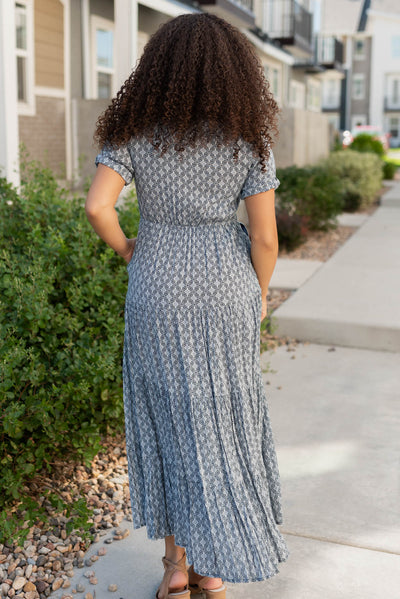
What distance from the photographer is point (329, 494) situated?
3242 mm

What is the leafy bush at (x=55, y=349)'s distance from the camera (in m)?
2.76

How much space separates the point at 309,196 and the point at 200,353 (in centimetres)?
824

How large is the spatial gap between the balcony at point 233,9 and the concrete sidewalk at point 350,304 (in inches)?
249

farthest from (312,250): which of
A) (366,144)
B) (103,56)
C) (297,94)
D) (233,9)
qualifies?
(297,94)

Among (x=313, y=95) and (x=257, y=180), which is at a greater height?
(x=313, y=95)

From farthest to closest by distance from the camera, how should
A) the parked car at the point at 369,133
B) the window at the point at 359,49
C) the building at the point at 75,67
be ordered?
the window at the point at 359,49 < the parked car at the point at 369,133 < the building at the point at 75,67

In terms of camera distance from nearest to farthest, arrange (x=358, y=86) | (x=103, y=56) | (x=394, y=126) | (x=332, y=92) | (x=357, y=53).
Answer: (x=103, y=56)
(x=357, y=53)
(x=332, y=92)
(x=358, y=86)
(x=394, y=126)

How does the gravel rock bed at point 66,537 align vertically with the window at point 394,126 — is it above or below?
below

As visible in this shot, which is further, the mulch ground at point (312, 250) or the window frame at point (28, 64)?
the window frame at point (28, 64)

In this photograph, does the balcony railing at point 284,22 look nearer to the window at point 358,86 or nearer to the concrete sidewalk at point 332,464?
the concrete sidewalk at point 332,464

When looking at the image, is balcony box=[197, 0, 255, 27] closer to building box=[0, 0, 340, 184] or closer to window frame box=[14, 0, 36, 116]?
building box=[0, 0, 340, 184]

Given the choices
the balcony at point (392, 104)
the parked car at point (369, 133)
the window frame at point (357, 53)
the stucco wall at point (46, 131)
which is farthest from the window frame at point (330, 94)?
the stucco wall at point (46, 131)

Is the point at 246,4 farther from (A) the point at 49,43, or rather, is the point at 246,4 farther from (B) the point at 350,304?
(B) the point at 350,304

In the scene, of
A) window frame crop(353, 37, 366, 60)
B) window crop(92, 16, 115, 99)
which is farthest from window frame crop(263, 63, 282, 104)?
window frame crop(353, 37, 366, 60)
